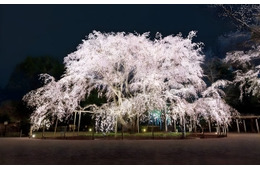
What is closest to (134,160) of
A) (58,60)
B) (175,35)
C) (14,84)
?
(175,35)

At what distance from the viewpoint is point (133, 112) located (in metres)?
16.6

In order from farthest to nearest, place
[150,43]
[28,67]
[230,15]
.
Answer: [28,67] < [150,43] < [230,15]

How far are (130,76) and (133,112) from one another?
2668mm

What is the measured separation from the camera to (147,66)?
1627cm

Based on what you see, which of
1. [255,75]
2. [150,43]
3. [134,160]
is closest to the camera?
[134,160]

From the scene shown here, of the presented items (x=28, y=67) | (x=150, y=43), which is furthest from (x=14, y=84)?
(x=150, y=43)

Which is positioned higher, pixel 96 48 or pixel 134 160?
pixel 96 48

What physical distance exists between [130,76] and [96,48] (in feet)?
9.73

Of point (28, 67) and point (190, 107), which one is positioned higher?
point (28, 67)

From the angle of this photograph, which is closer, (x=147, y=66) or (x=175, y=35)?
(x=147, y=66)

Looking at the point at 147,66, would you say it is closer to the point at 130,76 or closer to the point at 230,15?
the point at 130,76

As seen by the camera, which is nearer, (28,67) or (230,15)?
(230,15)

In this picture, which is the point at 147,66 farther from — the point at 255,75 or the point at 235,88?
the point at 235,88

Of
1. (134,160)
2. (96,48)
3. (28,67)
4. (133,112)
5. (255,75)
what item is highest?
(28,67)
